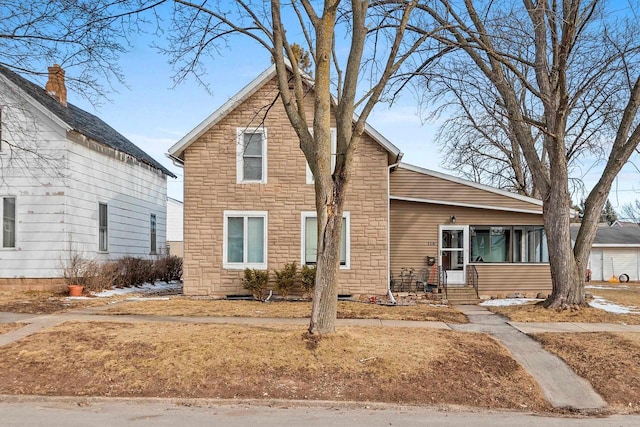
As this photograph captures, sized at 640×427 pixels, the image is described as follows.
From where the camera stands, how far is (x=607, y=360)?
9.35 meters

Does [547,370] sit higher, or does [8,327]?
[8,327]

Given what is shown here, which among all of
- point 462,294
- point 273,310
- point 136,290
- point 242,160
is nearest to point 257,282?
point 273,310

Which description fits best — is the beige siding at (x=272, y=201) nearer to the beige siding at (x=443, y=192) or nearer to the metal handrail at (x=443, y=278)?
the metal handrail at (x=443, y=278)

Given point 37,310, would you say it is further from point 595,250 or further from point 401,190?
point 595,250

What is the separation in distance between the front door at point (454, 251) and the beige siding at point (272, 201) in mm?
3222

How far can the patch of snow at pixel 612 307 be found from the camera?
14686 millimetres

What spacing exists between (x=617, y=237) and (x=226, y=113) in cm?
3048

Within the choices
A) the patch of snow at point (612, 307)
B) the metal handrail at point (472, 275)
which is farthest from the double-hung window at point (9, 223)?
the patch of snow at point (612, 307)

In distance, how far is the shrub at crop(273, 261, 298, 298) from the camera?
16.6 metres

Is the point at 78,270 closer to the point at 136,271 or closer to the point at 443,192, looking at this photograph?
the point at 136,271

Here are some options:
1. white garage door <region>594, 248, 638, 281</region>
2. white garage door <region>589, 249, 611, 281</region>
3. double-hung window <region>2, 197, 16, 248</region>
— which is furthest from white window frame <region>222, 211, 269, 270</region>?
white garage door <region>594, 248, 638, 281</region>

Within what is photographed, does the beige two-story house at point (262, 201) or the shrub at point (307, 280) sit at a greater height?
the beige two-story house at point (262, 201)

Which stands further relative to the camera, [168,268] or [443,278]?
[168,268]

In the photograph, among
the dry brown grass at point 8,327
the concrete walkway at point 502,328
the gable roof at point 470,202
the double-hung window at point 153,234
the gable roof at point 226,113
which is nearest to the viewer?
the concrete walkway at point 502,328
